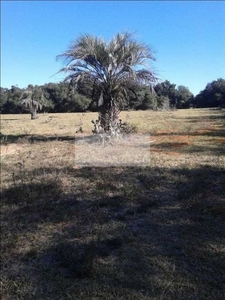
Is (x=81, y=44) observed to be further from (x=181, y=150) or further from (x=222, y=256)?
(x=222, y=256)

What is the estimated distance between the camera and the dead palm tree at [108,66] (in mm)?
11906

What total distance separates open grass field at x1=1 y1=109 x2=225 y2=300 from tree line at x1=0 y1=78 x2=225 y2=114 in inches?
71.7

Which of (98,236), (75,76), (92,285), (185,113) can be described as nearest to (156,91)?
(75,76)

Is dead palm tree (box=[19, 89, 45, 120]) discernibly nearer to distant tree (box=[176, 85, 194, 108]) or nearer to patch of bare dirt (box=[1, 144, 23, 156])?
distant tree (box=[176, 85, 194, 108])

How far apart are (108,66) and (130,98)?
261 cm

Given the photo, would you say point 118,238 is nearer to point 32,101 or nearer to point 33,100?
point 32,101

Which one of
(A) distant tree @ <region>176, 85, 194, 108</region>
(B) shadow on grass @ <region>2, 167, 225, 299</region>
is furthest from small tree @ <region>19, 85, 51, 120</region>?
(B) shadow on grass @ <region>2, 167, 225, 299</region>

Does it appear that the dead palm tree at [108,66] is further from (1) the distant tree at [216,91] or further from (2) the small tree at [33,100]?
(2) the small tree at [33,100]

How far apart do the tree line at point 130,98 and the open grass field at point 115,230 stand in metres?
1.82

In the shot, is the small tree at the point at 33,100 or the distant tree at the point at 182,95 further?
the small tree at the point at 33,100

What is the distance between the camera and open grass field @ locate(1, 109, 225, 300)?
3066mm

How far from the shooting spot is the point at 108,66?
475 inches

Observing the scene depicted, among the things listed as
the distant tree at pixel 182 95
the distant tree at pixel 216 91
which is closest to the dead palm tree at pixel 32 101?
the distant tree at pixel 182 95

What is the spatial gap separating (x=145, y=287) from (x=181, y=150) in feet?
22.9
